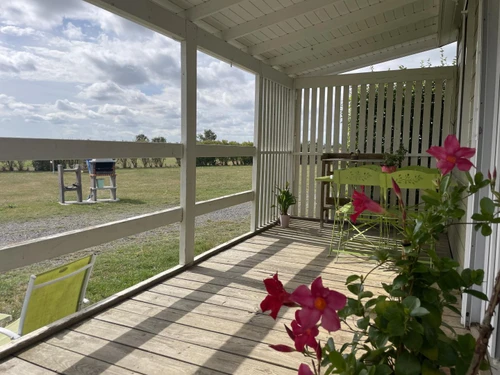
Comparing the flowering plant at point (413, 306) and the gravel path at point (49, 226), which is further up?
the flowering plant at point (413, 306)

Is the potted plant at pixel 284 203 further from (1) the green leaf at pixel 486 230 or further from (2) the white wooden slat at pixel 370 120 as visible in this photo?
(1) the green leaf at pixel 486 230

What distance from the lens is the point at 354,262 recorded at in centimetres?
387

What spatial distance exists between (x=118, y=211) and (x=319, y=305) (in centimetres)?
554

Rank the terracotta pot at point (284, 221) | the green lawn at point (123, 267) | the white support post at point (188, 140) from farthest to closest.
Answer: the terracotta pot at point (284, 221) < the green lawn at point (123, 267) < the white support post at point (188, 140)

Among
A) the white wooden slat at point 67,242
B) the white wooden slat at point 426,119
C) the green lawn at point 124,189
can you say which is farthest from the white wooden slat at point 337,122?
the white wooden slat at point 67,242

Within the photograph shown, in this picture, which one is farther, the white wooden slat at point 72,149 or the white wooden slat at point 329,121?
the white wooden slat at point 329,121

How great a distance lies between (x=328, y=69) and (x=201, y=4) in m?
3.36

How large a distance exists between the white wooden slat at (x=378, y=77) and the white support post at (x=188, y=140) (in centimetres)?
293

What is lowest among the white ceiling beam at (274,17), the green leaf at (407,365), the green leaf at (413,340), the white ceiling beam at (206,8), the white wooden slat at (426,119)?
the green leaf at (407,365)

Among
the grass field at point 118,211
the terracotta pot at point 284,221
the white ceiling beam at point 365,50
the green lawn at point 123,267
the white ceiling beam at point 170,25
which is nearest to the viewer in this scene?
the white ceiling beam at point 170,25

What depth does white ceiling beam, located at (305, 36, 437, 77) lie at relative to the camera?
5.58 metres

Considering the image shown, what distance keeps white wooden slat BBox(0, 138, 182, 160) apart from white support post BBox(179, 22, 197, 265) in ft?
0.96

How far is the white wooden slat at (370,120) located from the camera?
565 centimetres

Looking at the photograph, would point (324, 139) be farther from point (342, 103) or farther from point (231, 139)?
point (231, 139)
